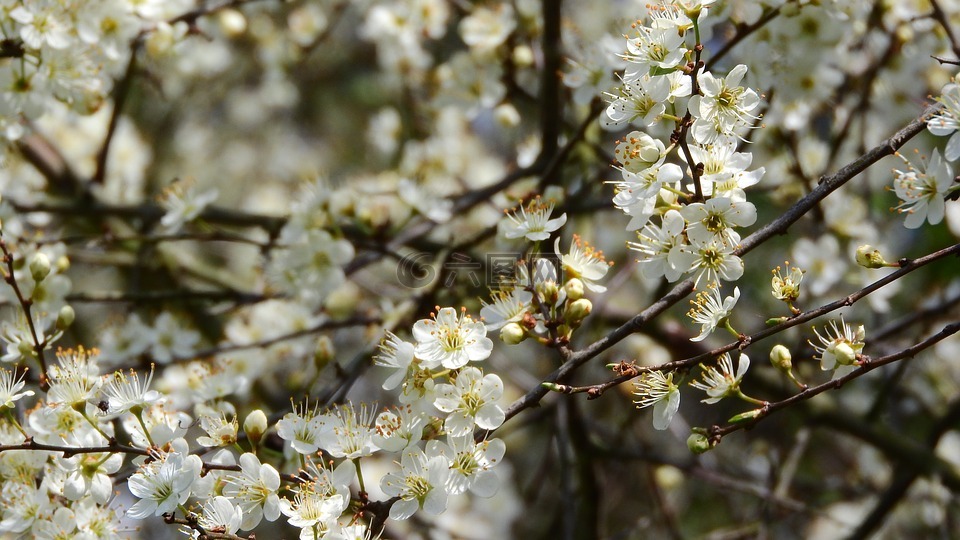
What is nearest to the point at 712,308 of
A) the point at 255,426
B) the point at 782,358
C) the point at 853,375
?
the point at 782,358

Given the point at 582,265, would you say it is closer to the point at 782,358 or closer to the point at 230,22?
the point at 782,358

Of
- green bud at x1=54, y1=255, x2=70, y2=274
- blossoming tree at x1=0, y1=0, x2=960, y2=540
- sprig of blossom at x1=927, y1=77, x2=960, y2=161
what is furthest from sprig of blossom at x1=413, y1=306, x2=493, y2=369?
green bud at x1=54, y1=255, x2=70, y2=274

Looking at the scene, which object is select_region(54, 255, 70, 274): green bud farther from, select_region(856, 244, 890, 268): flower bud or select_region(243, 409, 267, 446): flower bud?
select_region(856, 244, 890, 268): flower bud

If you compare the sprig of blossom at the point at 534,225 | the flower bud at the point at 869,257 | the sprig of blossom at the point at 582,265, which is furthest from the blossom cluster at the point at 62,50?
the flower bud at the point at 869,257

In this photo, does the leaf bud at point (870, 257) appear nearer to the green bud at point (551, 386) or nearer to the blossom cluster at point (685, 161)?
the blossom cluster at point (685, 161)

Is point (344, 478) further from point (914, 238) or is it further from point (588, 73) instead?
point (914, 238)
